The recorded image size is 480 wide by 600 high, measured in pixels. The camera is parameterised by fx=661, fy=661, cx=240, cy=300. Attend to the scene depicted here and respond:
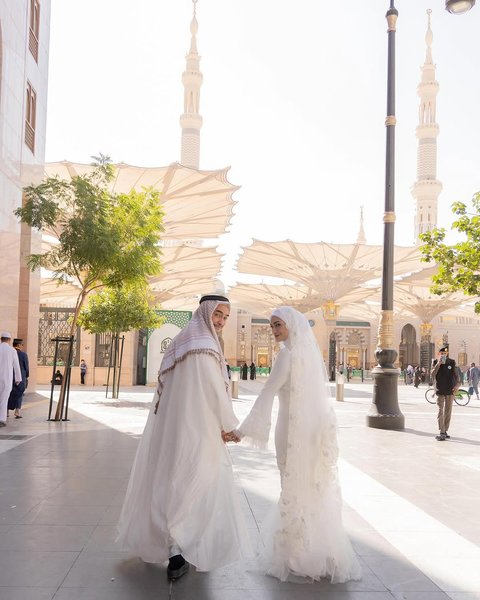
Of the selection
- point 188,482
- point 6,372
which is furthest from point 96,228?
point 188,482

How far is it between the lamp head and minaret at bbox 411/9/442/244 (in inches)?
2483

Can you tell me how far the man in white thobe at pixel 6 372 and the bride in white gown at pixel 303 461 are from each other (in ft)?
26.3

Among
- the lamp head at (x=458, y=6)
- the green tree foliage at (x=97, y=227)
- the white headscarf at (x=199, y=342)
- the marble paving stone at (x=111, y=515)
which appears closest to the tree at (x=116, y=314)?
the green tree foliage at (x=97, y=227)

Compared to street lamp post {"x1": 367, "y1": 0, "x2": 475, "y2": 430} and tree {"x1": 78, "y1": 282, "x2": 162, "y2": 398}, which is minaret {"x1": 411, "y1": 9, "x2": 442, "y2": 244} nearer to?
tree {"x1": 78, "y1": 282, "x2": 162, "y2": 398}

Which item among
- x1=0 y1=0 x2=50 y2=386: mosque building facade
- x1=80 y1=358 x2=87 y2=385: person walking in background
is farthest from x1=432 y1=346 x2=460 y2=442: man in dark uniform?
x1=80 y1=358 x2=87 y2=385: person walking in background

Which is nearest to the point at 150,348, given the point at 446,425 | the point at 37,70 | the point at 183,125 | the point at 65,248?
the point at 37,70

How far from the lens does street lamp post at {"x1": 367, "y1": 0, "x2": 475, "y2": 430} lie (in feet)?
38.1

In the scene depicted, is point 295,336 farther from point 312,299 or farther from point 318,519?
point 312,299

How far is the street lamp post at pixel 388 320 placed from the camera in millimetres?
11617

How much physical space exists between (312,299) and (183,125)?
41.5 meters

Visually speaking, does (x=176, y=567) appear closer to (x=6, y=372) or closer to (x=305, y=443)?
(x=305, y=443)

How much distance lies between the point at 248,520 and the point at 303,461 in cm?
144

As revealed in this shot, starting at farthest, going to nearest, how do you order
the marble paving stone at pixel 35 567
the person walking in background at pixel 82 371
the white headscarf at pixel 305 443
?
the person walking in background at pixel 82 371 → the white headscarf at pixel 305 443 → the marble paving stone at pixel 35 567

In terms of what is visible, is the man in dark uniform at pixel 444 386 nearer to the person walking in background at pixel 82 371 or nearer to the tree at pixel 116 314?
the tree at pixel 116 314
